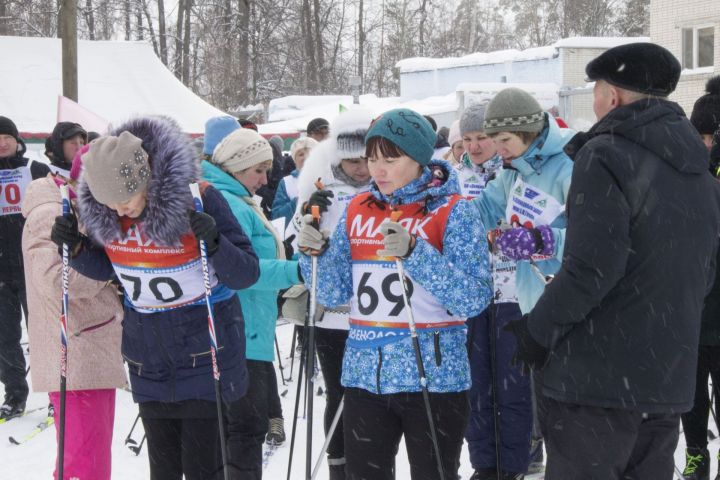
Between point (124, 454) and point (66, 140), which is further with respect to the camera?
point (124, 454)

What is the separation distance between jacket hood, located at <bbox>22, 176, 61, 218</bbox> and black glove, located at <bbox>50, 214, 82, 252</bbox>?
0.51 m

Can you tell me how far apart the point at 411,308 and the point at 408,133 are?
0.68 meters

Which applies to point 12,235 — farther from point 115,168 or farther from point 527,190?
point 527,190

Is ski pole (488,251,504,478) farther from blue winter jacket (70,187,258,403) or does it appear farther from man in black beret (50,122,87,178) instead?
man in black beret (50,122,87,178)

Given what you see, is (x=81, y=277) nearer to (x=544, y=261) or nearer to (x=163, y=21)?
(x=544, y=261)

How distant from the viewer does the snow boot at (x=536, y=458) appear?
474 centimetres

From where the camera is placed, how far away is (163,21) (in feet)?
96.0

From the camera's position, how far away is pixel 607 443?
8.25ft

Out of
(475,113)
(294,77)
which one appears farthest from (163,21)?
(475,113)

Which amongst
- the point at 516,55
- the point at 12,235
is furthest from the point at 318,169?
the point at 516,55

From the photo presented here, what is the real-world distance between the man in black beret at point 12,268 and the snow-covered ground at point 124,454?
265 mm

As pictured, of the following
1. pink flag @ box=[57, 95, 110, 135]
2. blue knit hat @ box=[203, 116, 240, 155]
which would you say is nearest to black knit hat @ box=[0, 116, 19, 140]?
pink flag @ box=[57, 95, 110, 135]

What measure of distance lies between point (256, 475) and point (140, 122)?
1.84 metres

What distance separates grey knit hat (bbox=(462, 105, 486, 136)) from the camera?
15.1 feet
